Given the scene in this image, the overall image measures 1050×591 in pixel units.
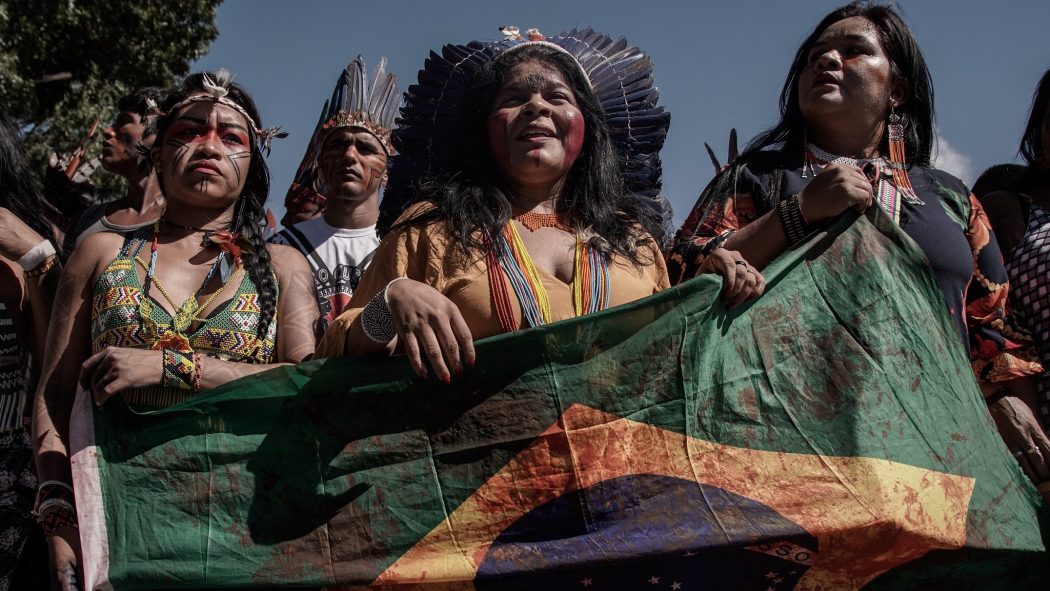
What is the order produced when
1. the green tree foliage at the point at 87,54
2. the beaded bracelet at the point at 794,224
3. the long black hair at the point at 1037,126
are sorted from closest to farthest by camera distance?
the beaded bracelet at the point at 794,224
the long black hair at the point at 1037,126
the green tree foliage at the point at 87,54

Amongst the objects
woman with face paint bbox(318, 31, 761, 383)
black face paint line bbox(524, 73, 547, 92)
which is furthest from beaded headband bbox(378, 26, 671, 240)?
black face paint line bbox(524, 73, 547, 92)

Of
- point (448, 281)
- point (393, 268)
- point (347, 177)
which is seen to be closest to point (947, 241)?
point (448, 281)

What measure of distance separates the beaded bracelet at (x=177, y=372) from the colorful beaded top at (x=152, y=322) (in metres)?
0.18

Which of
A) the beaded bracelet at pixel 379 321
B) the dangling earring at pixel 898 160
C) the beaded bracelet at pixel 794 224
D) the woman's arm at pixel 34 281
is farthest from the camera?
the woman's arm at pixel 34 281

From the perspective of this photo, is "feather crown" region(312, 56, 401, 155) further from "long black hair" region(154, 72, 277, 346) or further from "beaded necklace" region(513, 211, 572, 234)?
"beaded necklace" region(513, 211, 572, 234)

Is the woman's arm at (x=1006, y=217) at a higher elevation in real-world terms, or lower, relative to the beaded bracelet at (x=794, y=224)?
higher

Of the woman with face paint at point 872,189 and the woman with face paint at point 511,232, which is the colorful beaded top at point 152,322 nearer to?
the woman with face paint at point 511,232

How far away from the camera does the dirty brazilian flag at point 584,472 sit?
Result: 2520 millimetres

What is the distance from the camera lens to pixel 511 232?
122 inches

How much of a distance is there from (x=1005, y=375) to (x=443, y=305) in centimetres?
189

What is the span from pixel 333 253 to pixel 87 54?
32.2 feet

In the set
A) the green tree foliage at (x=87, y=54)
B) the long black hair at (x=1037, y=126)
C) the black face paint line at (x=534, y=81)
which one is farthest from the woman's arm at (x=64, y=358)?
the green tree foliage at (x=87, y=54)

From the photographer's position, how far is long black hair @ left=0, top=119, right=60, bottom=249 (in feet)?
12.7

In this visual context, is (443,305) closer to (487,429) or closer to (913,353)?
(487,429)
